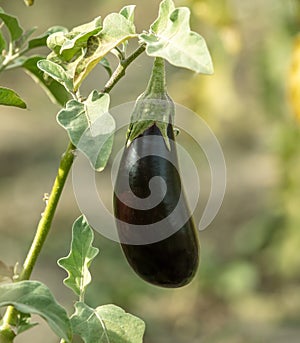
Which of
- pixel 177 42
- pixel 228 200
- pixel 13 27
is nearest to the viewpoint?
pixel 177 42

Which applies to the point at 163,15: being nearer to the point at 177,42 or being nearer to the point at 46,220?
the point at 177,42

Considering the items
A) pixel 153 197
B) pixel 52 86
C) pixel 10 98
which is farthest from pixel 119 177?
pixel 52 86

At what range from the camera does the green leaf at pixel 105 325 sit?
88 cm

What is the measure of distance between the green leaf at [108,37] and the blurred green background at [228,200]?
975 millimetres

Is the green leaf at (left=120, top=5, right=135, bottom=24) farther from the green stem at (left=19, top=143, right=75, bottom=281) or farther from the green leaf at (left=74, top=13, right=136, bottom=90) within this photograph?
the green stem at (left=19, top=143, right=75, bottom=281)

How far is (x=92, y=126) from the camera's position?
30.9 inches

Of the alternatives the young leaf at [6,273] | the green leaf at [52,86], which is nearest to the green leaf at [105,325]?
the young leaf at [6,273]

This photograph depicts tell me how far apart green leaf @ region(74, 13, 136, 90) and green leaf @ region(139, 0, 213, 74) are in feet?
0.09

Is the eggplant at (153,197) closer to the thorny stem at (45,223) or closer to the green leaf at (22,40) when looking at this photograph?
the thorny stem at (45,223)

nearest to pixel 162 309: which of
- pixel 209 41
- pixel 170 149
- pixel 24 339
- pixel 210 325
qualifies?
pixel 210 325

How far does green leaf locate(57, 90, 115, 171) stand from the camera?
2.51 ft

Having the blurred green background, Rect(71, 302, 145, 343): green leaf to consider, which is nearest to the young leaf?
Rect(71, 302, 145, 343): green leaf

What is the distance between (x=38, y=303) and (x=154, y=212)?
0.14 metres

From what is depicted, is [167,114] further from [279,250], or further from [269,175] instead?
[269,175]
